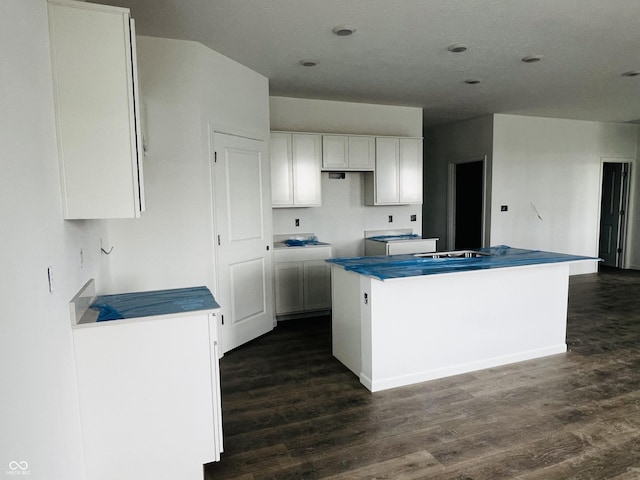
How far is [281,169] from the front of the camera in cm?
470

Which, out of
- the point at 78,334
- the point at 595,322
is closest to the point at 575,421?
the point at 595,322

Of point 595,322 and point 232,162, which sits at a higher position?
point 232,162

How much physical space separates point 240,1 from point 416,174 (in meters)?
3.47

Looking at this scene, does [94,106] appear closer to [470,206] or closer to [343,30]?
[343,30]

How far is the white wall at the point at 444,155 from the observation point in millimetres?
6473

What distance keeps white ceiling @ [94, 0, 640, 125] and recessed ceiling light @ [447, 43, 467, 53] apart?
0.15ft

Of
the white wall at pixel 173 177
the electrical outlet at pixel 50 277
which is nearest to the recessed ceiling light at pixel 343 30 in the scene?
the white wall at pixel 173 177

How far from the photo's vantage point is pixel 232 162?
3.79m

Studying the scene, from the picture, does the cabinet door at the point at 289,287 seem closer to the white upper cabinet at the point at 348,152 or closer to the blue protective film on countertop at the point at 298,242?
the blue protective film on countertop at the point at 298,242

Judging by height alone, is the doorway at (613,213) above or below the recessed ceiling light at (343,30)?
below

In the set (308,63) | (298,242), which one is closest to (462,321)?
(298,242)

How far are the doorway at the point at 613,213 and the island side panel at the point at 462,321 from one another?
213 inches

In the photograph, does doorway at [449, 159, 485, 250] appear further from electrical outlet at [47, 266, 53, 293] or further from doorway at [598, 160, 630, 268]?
electrical outlet at [47, 266, 53, 293]

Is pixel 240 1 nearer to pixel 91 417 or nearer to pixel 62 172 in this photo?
pixel 62 172
